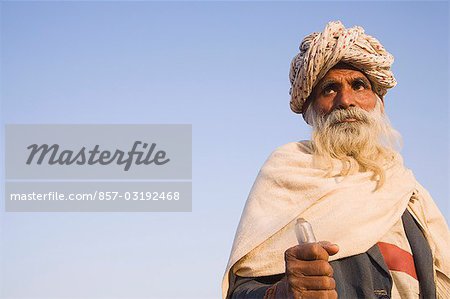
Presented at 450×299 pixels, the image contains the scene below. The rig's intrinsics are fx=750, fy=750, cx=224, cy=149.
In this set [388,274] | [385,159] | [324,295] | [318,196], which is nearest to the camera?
[324,295]

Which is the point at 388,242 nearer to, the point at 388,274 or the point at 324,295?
the point at 388,274

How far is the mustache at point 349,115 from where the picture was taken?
3814 millimetres

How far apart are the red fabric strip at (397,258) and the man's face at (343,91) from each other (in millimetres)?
779

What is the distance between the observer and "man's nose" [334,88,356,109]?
3830mm

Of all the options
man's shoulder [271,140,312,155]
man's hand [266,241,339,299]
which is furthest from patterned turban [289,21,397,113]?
man's hand [266,241,339,299]

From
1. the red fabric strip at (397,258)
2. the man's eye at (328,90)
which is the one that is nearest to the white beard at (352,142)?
the man's eye at (328,90)

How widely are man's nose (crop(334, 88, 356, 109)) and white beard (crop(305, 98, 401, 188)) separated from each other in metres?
0.03

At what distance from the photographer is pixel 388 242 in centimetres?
349

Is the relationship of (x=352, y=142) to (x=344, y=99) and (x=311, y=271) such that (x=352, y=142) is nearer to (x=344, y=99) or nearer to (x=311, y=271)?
(x=344, y=99)

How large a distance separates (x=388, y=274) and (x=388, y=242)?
19cm

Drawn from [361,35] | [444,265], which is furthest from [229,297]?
[361,35]

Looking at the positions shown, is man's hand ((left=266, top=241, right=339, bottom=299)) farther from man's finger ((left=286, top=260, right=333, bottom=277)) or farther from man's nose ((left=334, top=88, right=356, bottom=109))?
man's nose ((left=334, top=88, right=356, bottom=109))

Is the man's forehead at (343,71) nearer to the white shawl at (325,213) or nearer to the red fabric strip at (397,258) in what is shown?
the white shawl at (325,213)

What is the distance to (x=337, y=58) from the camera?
152 inches
